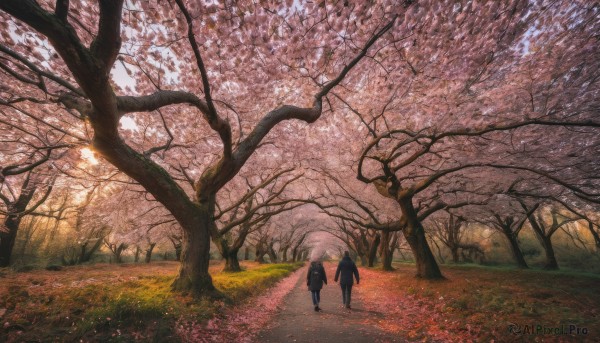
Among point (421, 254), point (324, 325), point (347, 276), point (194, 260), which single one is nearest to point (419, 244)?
point (421, 254)

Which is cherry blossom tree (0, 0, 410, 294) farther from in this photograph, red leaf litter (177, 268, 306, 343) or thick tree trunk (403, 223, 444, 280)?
thick tree trunk (403, 223, 444, 280)

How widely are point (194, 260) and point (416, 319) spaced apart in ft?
23.0

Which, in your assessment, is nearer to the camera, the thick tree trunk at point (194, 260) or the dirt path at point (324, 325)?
the dirt path at point (324, 325)

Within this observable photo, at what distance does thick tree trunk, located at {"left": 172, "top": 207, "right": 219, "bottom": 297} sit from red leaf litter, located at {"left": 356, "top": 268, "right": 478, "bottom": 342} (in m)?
5.31

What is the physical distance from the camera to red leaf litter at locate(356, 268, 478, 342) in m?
5.66

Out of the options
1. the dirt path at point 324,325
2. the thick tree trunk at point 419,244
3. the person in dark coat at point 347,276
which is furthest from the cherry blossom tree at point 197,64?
the thick tree trunk at point 419,244

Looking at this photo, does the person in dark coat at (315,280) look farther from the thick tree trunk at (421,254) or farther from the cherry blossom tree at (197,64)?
the thick tree trunk at (421,254)

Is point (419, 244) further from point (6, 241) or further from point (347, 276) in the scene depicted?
point (6, 241)

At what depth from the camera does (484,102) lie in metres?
9.62

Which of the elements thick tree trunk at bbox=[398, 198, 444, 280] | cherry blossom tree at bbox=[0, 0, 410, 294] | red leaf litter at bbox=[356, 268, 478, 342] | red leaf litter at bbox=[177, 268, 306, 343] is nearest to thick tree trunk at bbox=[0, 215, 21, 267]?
cherry blossom tree at bbox=[0, 0, 410, 294]

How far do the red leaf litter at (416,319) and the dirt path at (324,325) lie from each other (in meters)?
0.40

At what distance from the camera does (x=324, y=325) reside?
22.3 ft

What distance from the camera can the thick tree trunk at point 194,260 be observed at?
7496 mm

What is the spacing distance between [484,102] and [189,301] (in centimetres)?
1267
